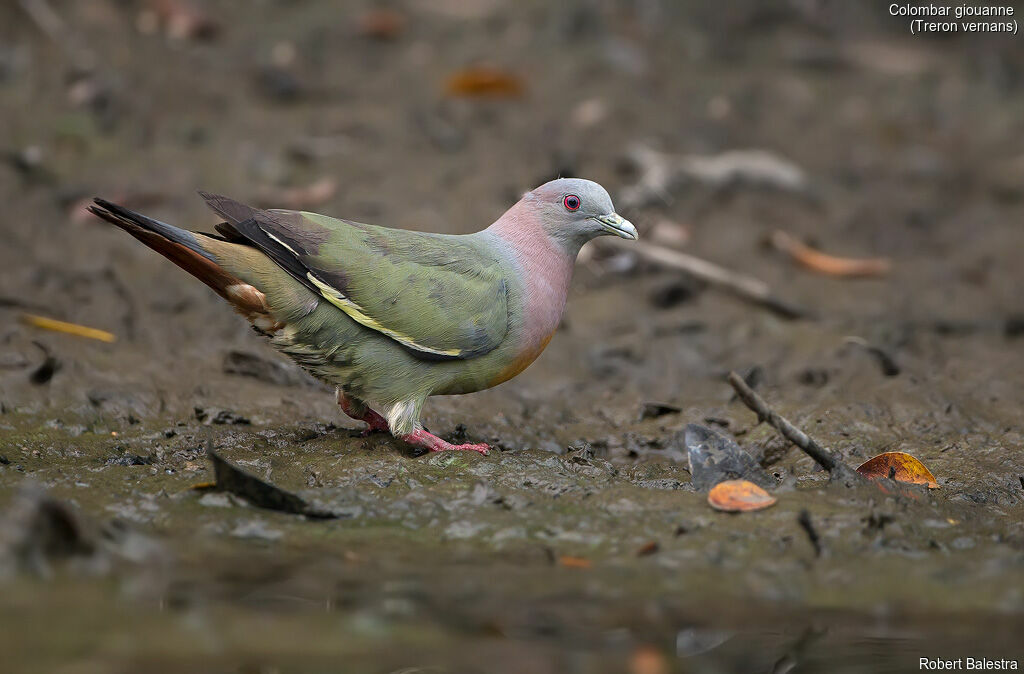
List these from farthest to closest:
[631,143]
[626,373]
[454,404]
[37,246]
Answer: [631,143] < [37,246] < [626,373] < [454,404]

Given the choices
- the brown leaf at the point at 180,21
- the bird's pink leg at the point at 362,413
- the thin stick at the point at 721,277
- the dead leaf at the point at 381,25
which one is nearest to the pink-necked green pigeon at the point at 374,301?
the bird's pink leg at the point at 362,413

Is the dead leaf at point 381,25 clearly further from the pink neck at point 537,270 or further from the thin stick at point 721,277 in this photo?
the pink neck at point 537,270

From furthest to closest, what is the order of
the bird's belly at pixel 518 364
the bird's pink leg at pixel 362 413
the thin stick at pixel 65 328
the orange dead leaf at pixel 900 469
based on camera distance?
1. the thin stick at pixel 65 328
2. the bird's pink leg at pixel 362 413
3. the bird's belly at pixel 518 364
4. the orange dead leaf at pixel 900 469

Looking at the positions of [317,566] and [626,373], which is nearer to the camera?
[317,566]

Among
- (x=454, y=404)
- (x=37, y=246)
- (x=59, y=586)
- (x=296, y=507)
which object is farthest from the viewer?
(x=37, y=246)

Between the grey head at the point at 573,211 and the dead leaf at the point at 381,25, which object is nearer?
the grey head at the point at 573,211

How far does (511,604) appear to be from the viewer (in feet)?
11.8

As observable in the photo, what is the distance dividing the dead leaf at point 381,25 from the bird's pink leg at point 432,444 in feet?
21.6

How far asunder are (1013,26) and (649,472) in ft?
26.2

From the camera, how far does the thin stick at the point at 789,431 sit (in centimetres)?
447

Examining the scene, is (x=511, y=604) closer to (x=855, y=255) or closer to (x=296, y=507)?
(x=296, y=507)

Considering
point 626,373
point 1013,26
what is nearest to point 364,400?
point 626,373

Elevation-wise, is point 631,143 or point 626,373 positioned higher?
point 631,143

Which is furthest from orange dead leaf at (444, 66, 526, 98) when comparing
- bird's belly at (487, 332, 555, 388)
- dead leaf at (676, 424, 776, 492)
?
dead leaf at (676, 424, 776, 492)
